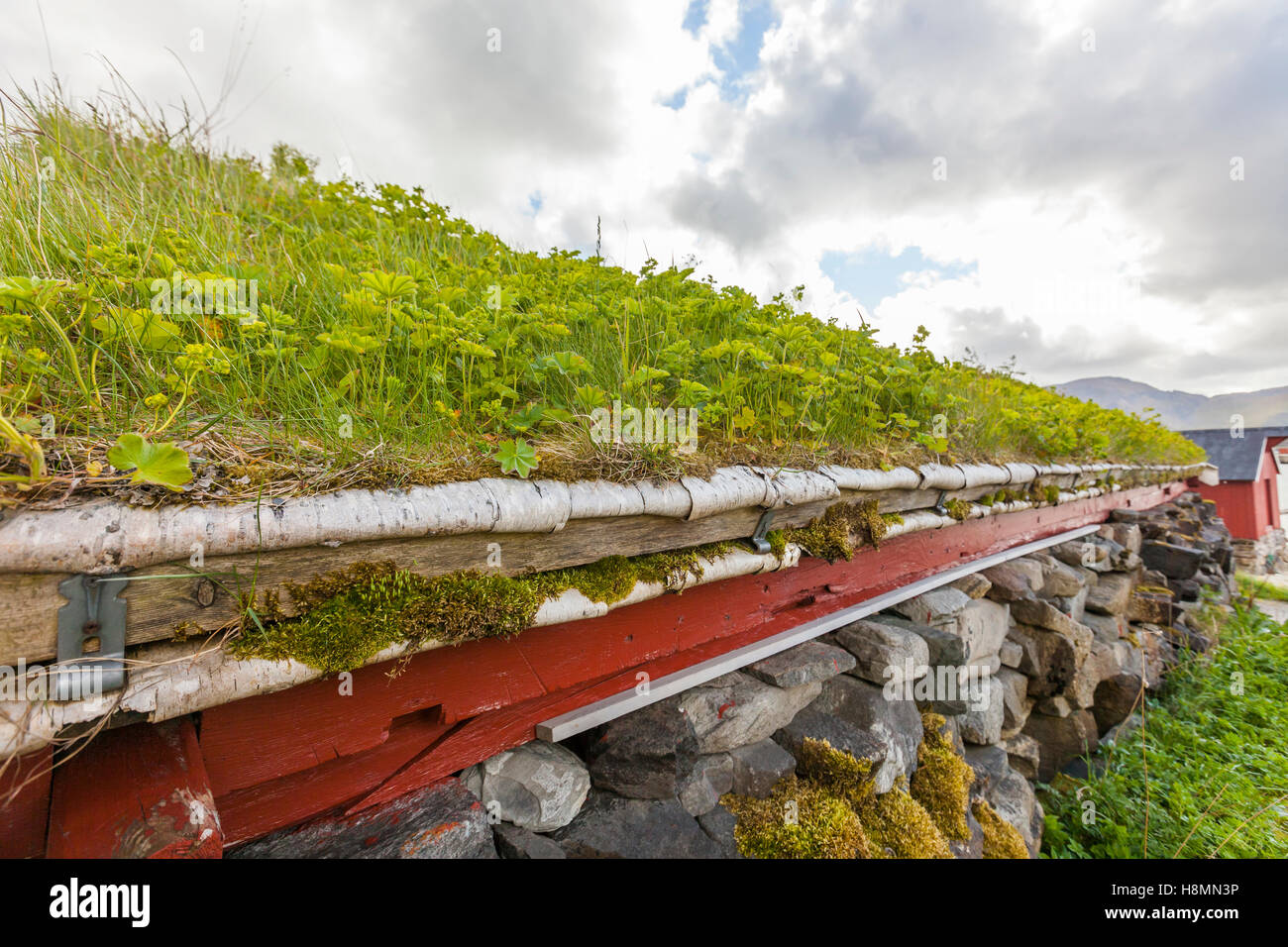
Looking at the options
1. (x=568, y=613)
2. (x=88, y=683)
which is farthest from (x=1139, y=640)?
(x=88, y=683)

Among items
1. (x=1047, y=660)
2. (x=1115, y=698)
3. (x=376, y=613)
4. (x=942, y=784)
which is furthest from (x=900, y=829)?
(x=1115, y=698)

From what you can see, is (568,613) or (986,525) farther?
(986,525)

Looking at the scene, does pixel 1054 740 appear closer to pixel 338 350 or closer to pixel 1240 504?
pixel 338 350

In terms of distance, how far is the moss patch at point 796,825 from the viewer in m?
1.98

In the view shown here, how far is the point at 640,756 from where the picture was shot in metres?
1.86

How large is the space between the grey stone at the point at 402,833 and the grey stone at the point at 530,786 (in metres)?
0.08

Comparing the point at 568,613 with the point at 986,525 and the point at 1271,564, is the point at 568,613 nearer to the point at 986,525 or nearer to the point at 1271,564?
the point at 986,525

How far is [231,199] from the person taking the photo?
128 inches

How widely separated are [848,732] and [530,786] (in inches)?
61.0

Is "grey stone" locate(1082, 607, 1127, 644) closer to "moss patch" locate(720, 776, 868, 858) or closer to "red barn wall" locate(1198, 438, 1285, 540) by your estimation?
"moss patch" locate(720, 776, 868, 858)

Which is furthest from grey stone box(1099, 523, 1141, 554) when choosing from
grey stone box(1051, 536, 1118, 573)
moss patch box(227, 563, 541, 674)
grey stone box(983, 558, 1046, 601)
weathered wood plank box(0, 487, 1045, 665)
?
moss patch box(227, 563, 541, 674)

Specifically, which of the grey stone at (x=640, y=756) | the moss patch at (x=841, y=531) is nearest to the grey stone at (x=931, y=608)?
the moss patch at (x=841, y=531)

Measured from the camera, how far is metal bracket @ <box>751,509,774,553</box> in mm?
2072
